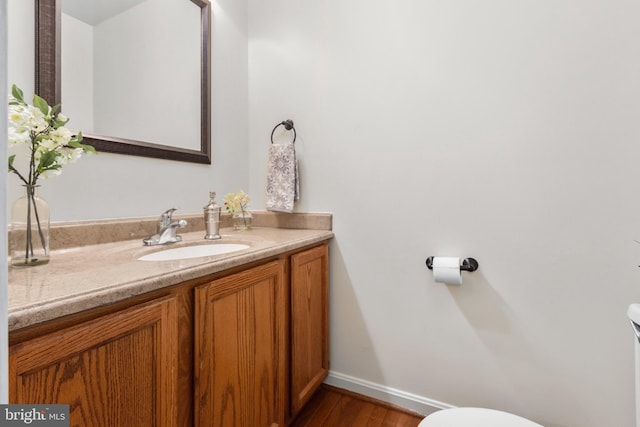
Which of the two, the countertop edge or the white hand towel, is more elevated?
the white hand towel

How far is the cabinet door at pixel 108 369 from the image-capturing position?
0.49 m

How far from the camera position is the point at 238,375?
→ 917 mm

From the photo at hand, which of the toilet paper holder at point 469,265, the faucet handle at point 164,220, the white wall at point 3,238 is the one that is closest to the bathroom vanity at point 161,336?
the faucet handle at point 164,220

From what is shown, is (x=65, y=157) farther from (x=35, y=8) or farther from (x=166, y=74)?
(x=166, y=74)

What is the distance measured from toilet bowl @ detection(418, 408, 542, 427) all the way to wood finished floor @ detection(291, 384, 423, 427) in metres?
0.36

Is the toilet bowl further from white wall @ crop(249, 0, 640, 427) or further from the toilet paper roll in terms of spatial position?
the toilet paper roll

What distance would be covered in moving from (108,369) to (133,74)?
117cm

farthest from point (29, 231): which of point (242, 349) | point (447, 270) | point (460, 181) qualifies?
point (460, 181)

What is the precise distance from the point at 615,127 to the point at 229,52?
1.89 m

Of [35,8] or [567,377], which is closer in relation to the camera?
[35,8]

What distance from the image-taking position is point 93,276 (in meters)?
0.67

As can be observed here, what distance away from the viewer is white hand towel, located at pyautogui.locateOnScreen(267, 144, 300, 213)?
1.61 m

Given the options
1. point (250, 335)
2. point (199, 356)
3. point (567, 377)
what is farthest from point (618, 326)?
point (199, 356)

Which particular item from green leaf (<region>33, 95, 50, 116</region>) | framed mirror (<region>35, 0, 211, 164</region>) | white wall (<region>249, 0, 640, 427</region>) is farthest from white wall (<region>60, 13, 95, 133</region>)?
white wall (<region>249, 0, 640, 427</region>)
